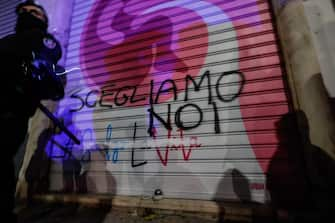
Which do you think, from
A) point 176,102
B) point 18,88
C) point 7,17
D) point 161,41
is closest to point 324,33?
point 176,102

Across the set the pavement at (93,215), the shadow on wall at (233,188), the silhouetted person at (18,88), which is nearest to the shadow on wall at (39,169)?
the pavement at (93,215)

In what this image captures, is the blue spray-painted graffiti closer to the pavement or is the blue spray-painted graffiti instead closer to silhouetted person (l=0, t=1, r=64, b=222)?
the pavement

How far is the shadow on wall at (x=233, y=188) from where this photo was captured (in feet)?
8.09

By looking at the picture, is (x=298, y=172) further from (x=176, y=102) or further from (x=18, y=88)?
(x=18, y=88)

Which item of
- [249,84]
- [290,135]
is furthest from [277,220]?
[249,84]

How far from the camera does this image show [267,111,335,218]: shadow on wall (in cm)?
203

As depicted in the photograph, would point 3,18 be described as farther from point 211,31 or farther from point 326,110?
point 326,110

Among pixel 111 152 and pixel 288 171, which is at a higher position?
pixel 111 152

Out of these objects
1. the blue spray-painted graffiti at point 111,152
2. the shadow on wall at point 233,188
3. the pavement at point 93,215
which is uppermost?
the blue spray-painted graffiti at point 111,152

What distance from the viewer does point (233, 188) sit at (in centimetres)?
253

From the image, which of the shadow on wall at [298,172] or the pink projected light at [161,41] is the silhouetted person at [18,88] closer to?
the pink projected light at [161,41]

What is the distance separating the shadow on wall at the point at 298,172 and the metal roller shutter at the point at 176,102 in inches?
2.7

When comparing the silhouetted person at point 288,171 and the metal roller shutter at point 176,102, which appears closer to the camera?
the silhouetted person at point 288,171

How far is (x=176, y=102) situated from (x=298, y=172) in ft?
6.22
